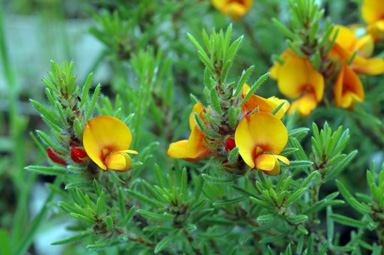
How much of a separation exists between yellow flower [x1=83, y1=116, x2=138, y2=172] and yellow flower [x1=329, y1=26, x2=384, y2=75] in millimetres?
400

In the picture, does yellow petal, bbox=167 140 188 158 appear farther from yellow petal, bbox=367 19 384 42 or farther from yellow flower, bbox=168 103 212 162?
yellow petal, bbox=367 19 384 42

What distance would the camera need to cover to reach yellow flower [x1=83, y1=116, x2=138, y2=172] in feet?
1.76

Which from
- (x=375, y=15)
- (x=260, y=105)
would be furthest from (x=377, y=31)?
(x=260, y=105)

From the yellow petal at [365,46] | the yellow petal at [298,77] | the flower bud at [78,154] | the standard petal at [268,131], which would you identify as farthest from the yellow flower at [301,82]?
the flower bud at [78,154]

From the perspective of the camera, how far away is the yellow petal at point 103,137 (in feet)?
1.76

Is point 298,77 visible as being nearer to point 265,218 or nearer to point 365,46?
point 365,46

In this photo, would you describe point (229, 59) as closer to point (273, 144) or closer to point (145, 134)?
point (273, 144)

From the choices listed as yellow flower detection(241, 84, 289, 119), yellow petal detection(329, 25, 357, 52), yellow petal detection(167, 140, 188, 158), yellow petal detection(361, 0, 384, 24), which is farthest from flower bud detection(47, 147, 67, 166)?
yellow petal detection(361, 0, 384, 24)

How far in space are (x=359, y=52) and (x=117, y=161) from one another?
516mm

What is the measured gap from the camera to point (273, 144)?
0.53 meters

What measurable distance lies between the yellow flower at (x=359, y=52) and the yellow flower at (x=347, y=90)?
3 centimetres

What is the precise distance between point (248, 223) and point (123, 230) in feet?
0.63

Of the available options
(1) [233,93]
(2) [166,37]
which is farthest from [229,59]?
(2) [166,37]

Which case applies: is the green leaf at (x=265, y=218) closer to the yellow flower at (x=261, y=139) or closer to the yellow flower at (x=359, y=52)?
the yellow flower at (x=261, y=139)
